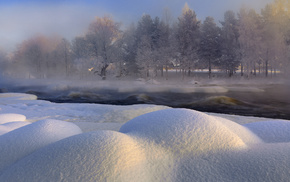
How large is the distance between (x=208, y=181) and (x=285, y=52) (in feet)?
93.8

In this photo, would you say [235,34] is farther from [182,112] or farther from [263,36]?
[182,112]

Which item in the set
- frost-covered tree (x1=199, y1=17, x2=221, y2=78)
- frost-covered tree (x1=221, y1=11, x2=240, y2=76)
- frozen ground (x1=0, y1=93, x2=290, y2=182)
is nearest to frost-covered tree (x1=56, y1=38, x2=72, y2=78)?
frost-covered tree (x1=199, y1=17, x2=221, y2=78)

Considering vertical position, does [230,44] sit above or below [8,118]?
above

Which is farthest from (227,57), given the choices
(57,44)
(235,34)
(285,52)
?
(57,44)

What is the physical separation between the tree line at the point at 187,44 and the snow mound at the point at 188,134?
2252 centimetres

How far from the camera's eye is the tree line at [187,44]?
2472 cm

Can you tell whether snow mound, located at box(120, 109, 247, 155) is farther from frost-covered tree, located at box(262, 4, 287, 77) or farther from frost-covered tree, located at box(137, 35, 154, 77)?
frost-covered tree, located at box(262, 4, 287, 77)

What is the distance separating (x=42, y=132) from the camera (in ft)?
9.82

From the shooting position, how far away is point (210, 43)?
92.0 ft

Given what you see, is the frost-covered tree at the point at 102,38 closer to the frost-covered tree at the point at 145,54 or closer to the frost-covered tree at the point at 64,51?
the frost-covered tree at the point at 145,54

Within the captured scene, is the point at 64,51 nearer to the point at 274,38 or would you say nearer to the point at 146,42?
the point at 146,42

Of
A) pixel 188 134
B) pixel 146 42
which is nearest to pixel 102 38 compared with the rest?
pixel 146 42

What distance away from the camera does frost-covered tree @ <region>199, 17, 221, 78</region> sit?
91.6 feet

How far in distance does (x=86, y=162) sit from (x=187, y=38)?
24.1 metres
